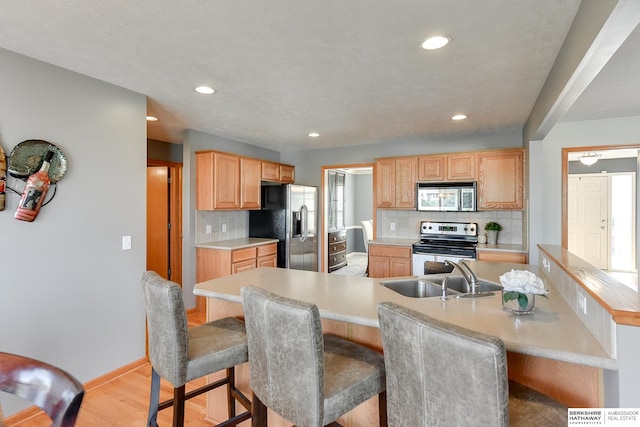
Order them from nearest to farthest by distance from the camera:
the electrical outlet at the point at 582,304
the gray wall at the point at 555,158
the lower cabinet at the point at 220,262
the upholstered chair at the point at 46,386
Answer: the upholstered chair at the point at 46,386 → the electrical outlet at the point at 582,304 → the gray wall at the point at 555,158 → the lower cabinet at the point at 220,262

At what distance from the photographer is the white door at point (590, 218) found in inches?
273

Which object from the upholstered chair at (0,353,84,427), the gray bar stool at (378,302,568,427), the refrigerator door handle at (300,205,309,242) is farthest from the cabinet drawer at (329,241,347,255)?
the upholstered chair at (0,353,84,427)

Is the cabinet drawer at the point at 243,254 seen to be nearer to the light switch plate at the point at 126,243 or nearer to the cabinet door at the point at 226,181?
the cabinet door at the point at 226,181

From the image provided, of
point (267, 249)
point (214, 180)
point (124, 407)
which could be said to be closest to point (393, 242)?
point (267, 249)

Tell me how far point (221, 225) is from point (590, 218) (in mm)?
7570

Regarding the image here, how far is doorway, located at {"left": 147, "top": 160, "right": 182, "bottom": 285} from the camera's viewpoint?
501 cm

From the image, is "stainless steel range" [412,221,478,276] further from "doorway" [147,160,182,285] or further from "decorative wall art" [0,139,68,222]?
"decorative wall art" [0,139,68,222]

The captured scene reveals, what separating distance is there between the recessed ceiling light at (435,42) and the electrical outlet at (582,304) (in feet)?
5.12

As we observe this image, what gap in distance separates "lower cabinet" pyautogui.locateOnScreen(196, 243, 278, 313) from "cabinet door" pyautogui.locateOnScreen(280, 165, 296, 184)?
4.62 feet

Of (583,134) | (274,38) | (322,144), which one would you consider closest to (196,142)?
(322,144)

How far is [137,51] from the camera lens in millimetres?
2137

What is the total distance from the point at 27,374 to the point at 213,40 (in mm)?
1853

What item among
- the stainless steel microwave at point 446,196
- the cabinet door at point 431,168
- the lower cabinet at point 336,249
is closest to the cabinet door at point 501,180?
the stainless steel microwave at point 446,196

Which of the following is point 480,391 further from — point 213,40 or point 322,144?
point 322,144
